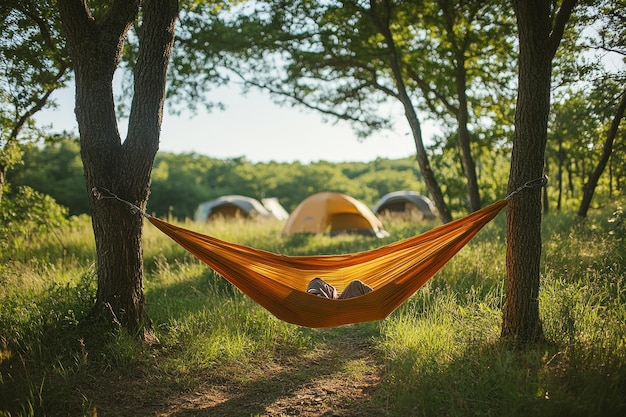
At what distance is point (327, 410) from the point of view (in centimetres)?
226

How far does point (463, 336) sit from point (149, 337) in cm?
183

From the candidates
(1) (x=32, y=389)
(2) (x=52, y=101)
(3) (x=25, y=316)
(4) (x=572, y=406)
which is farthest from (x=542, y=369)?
(2) (x=52, y=101)

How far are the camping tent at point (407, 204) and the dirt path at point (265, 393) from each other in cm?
1066

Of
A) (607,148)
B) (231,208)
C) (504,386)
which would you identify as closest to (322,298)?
(504,386)

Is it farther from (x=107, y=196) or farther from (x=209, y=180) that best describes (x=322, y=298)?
(x=209, y=180)

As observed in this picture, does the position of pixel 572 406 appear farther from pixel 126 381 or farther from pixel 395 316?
pixel 126 381

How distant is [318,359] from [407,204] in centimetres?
1161

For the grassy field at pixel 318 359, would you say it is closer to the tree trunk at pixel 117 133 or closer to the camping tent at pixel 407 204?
the tree trunk at pixel 117 133

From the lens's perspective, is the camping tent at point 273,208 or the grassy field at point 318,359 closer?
the grassy field at point 318,359

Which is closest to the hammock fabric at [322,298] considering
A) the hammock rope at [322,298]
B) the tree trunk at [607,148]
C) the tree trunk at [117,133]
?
the hammock rope at [322,298]

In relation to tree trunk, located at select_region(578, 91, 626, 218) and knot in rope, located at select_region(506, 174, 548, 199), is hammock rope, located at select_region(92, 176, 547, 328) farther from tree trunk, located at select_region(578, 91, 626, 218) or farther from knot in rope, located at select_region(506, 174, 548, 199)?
tree trunk, located at select_region(578, 91, 626, 218)

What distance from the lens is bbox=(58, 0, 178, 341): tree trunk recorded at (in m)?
2.73

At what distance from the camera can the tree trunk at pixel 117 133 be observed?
273 cm

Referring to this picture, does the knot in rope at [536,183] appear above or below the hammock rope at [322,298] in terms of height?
above
